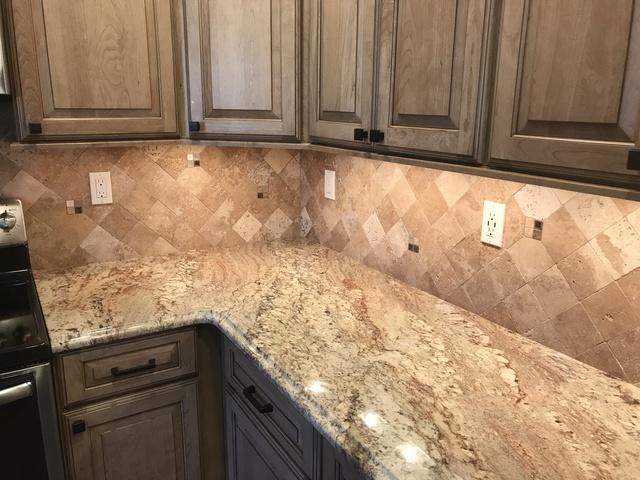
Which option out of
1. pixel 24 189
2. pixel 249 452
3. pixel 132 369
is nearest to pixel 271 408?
pixel 249 452

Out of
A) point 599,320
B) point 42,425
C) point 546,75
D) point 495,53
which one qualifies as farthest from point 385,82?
point 42,425

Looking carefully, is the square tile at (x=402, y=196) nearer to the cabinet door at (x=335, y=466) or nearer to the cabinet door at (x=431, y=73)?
the cabinet door at (x=431, y=73)

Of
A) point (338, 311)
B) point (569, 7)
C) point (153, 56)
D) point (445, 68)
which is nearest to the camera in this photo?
point (569, 7)

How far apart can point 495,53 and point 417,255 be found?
846mm

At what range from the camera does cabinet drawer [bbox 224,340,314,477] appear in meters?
1.21

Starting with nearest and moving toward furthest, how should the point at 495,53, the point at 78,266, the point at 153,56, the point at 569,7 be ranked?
1. the point at 569,7
2. the point at 495,53
3. the point at 153,56
4. the point at 78,266

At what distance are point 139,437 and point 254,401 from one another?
18.1 inches

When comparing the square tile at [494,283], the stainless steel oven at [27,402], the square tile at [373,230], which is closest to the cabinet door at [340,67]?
the square tile at [373,230]

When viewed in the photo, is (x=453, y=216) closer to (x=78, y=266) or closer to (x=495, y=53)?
(x=495, y=53)

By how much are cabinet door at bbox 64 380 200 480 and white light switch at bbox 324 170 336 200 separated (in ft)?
3.17

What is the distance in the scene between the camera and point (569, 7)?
90 cm

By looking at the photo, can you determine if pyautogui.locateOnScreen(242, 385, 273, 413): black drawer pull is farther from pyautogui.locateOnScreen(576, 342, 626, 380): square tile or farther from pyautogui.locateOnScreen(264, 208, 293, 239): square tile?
pyautogui.locateOnScreen(264, 208, 293, 239): square tile

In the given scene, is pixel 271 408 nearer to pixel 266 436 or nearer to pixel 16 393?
pixel 266 436

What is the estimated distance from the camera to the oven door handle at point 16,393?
128 centimetres
